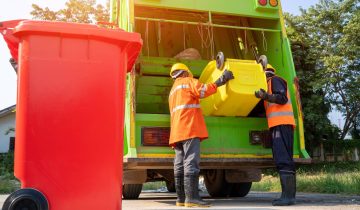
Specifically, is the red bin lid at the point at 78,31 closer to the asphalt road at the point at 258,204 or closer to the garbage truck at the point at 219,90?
the garbage truck at the point at 219,90

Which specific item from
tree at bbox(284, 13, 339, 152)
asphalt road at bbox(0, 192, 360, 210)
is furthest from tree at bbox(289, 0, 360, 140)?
asphalt road at bbox(0, 192, 360, 210)

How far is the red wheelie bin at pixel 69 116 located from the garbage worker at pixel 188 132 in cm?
155

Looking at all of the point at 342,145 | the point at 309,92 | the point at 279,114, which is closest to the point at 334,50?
the point at 309,92

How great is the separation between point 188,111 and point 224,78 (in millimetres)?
478

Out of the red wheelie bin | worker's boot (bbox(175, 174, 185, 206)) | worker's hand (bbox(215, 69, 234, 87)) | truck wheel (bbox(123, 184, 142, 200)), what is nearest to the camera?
the red wheelie bin

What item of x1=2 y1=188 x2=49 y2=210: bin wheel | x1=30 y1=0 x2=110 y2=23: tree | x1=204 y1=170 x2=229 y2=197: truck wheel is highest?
x1=30 y1=0 x2=110 y2=23: tree

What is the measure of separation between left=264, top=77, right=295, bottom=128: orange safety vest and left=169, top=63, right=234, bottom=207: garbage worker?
2.26 feet

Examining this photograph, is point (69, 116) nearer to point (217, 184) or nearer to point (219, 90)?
point (219, 90)

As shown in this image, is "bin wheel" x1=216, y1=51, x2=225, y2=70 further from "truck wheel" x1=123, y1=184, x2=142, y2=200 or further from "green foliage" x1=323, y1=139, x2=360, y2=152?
"green foliage" x1=323, y1=139, x2=360, y2=152

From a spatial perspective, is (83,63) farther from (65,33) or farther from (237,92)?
(237,92)

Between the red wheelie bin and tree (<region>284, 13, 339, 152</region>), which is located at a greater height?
tree (<region>284, 13, 339, 152</region>)

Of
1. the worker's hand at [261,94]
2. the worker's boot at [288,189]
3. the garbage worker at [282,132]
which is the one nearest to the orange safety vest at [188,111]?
the worker's hand at [261,94]

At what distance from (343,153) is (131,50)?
19.0 m

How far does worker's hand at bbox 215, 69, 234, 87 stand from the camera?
4324 millimetres
